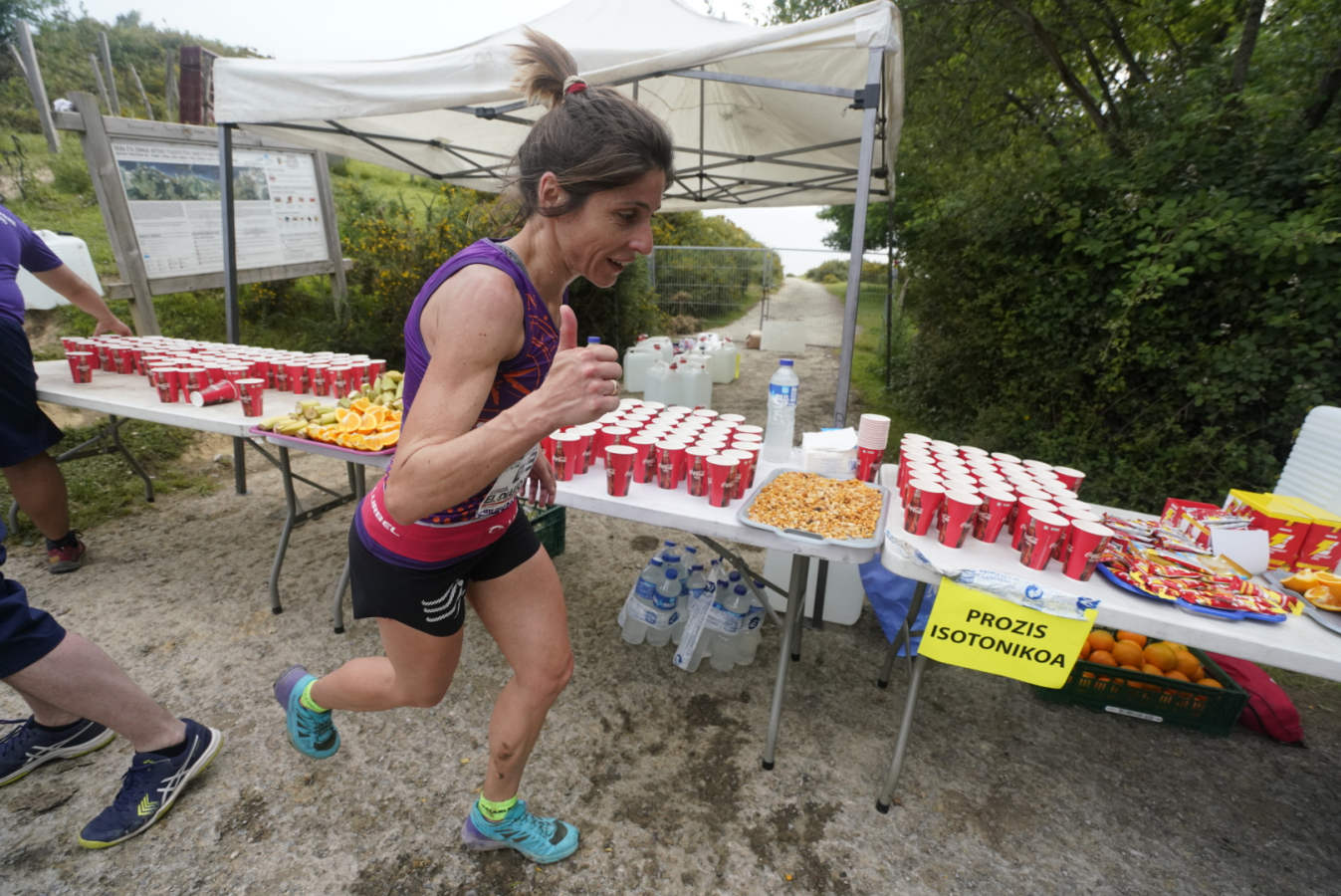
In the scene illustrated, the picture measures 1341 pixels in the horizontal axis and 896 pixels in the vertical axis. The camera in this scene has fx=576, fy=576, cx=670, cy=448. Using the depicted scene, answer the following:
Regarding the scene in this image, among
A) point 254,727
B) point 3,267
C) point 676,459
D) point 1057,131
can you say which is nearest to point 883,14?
point 676,459

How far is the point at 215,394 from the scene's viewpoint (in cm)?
291

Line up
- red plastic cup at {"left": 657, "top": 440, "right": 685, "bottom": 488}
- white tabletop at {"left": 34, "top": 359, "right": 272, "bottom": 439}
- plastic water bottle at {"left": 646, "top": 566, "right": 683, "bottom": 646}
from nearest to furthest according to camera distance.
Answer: red plastic cup at {"left": 657, "top": 440, "right": 685, "bottom": 488}, white tabletop at {"left": 34, "top": 359, "right": 272, "bottom": 439}, plastic water bottle at {"left": 646, "top": 566, "right": 683, "bottom": 646}

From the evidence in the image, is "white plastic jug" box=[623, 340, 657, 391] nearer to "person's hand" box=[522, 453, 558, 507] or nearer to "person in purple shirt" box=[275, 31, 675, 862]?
"person's hand" box=[522, 453, 558, 507]

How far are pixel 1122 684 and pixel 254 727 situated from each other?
3.73m

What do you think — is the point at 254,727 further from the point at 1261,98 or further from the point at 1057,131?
the point at 1057,131

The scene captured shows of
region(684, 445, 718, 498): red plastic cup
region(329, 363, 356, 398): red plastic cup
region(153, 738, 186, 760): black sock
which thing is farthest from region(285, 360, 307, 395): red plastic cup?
region(684, 445, 718, 498): red plastic cup

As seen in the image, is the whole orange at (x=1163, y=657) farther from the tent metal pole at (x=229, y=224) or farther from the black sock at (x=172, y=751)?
the tent metal pole at (x=229, y=224)

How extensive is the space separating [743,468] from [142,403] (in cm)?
303

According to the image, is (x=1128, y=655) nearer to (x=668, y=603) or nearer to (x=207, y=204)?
(x=668, y=603)

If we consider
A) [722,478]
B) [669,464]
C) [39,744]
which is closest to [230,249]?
[39,744]

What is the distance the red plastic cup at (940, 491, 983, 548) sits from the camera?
182cm


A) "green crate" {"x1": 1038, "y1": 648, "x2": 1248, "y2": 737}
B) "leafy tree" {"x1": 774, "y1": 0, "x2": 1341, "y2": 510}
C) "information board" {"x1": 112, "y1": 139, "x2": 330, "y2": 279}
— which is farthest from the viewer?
"information board" {"x1": 112, "y1": 139, "x2": 330, "y2": 279}

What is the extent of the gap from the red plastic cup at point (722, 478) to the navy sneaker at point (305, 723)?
60.0 inches

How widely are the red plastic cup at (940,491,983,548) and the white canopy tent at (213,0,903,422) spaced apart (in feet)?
4.29
